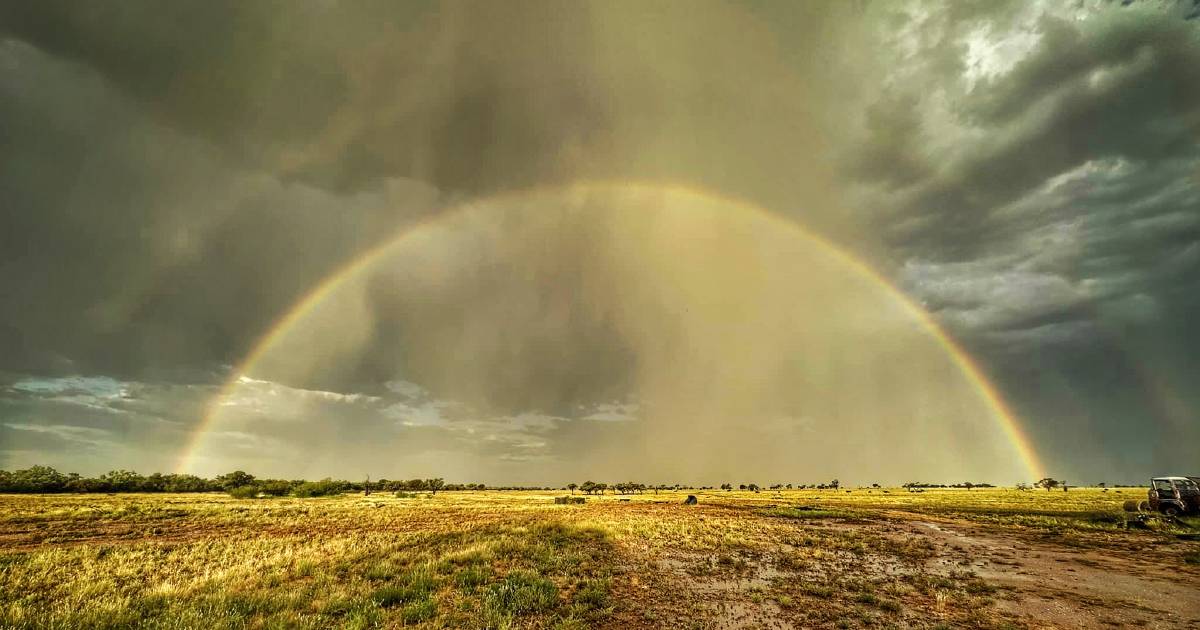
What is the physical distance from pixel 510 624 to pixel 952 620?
11586 mm

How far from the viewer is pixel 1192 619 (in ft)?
42.2

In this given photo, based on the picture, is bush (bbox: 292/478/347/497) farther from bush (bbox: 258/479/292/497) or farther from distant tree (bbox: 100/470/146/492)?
distant tree (bbox: 100/470/146/492)

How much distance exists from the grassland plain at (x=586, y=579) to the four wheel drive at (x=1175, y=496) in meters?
8.12

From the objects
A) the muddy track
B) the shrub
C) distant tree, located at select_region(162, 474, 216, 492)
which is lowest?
distant tree, located at select_region(162, 474, 216, 492)

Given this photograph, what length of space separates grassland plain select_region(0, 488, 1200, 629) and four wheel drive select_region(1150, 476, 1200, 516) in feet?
26.6

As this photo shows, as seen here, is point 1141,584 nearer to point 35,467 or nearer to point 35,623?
point 35,623

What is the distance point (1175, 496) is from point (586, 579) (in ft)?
160

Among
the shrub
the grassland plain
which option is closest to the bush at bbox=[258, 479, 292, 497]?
the grassland plain

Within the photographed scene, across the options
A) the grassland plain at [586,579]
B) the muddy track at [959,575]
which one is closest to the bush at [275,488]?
the grassland plain at [586,579]

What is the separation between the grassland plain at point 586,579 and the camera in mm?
12219

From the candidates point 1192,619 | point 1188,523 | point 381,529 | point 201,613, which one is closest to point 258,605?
point 201,613

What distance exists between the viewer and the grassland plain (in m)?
12.2

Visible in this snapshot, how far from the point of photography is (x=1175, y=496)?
36.5 m

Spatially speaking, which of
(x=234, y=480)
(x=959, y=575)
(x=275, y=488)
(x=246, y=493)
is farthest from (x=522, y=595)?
(x=234, y=480)
